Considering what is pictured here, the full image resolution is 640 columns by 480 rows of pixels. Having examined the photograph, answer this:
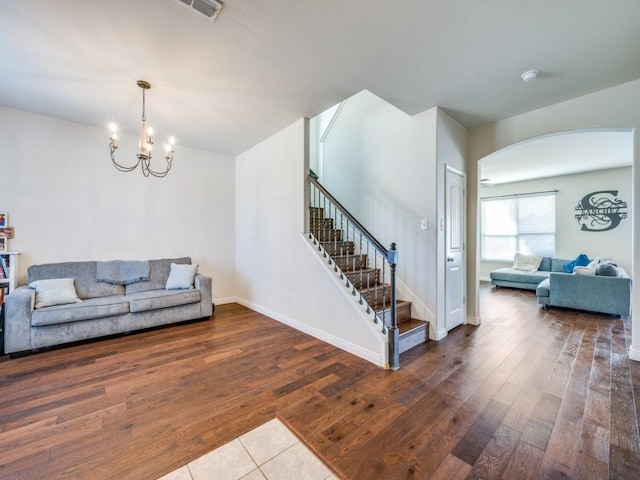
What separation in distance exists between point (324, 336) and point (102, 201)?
3.78 metres

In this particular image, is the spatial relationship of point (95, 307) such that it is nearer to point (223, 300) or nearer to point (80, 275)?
point (80, 275)

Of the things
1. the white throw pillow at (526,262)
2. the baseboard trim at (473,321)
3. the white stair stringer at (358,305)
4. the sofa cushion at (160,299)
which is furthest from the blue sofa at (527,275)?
the sofa cushion at (160,299)

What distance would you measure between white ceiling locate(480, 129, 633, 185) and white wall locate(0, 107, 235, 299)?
461 cm

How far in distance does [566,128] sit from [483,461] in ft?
11.3

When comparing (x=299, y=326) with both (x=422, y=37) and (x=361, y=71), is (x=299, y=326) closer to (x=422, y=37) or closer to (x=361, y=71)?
(x=361, y=71)

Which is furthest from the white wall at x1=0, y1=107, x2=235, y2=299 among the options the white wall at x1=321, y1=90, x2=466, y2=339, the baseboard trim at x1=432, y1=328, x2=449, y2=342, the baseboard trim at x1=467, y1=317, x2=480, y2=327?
the baseboard trim at x1=467, y1=317, x2=480, y2=327

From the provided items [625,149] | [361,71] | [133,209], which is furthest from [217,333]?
[625,149]

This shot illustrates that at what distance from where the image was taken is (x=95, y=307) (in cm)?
322

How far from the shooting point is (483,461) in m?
1.51

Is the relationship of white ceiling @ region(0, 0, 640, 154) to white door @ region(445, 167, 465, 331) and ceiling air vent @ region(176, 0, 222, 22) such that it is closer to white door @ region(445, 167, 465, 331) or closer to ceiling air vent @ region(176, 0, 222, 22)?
ceiling air vent @ region(176, 0, 222, 22)

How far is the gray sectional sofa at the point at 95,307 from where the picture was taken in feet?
9.39

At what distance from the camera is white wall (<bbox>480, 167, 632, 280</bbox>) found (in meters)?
5.87

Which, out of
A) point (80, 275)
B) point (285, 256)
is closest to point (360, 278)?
point (285, 256)

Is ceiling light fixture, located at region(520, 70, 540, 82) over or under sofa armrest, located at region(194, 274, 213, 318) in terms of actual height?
over
